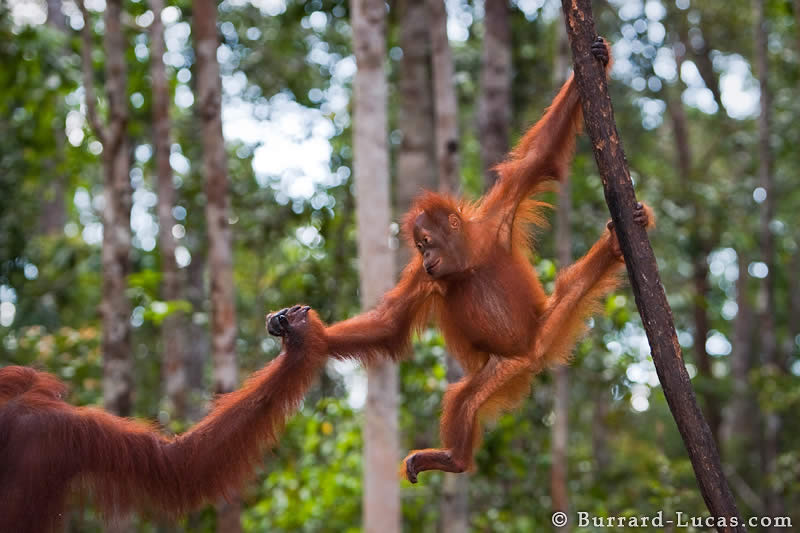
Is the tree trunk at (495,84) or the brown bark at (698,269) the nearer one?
the tree trunk at (495,84)

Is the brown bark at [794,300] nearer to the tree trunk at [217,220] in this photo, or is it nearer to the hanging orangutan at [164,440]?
the tree trunk at [217,220]

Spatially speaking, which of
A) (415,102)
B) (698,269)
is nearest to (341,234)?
(415,102)

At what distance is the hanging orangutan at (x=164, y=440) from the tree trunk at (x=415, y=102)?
3.65 metres

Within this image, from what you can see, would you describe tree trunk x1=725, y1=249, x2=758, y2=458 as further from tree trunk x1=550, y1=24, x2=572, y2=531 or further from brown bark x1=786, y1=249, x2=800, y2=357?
tree trunk x1=550, y1=24, x2=572, y2=531

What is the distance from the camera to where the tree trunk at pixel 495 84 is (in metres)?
6.47

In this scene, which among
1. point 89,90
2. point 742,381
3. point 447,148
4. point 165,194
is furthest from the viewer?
point 742,381

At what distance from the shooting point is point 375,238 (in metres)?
4.89

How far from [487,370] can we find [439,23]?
2799 millimetres

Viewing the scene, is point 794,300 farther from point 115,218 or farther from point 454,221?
point 454,221

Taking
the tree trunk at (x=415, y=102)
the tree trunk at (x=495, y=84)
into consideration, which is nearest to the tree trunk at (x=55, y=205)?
the tree trunk at (x=415, y=102)

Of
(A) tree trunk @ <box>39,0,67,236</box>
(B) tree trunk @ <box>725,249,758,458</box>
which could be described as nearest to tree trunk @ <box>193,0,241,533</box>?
(A) tree trunk @ <box>39,0,67,236</box>

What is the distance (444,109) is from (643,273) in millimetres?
2915

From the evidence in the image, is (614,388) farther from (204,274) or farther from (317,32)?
(204,274)

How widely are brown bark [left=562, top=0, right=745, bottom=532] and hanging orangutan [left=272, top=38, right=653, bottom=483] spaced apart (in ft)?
1.61
